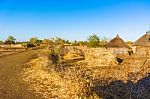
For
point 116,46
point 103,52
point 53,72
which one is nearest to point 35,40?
point 116,46

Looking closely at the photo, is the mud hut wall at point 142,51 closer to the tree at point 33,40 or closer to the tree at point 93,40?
the tree at point 93,40

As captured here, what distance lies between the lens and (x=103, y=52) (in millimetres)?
23422

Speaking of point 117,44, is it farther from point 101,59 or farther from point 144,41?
point 101,59

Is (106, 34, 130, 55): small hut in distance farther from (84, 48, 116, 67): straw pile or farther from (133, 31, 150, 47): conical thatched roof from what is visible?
(84, 48, 116, 67): straw pile

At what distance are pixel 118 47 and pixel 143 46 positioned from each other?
439 centimetres

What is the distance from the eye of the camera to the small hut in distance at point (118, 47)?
37.7 meters

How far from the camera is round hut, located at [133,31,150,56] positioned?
36987 mm

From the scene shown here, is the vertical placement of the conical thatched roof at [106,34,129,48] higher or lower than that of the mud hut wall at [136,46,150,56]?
higher

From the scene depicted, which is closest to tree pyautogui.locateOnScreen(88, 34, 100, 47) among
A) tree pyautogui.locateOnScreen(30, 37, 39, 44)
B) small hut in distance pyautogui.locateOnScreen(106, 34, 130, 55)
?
small hut in distance pyautogui.locateOnScreen(106, 34, 130, 55)

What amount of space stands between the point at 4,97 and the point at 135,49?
31393mm

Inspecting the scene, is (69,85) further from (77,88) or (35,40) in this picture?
(35,40)

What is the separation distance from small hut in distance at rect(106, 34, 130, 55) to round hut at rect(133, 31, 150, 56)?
1569mm

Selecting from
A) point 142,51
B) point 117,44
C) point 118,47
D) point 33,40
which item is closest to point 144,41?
point 142,51

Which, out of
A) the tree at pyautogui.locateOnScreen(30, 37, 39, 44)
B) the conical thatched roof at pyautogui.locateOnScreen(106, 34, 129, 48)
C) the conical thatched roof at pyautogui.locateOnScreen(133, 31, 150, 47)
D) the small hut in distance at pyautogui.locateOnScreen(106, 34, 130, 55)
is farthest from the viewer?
the tree at pyautogui.locateOnScreen(30, 37, 39, 44)
